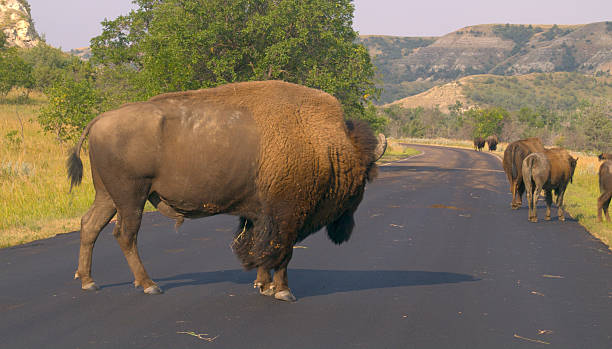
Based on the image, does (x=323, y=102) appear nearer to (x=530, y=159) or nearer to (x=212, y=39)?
(x=530, y=159)

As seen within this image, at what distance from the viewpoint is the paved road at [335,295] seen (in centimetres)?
480

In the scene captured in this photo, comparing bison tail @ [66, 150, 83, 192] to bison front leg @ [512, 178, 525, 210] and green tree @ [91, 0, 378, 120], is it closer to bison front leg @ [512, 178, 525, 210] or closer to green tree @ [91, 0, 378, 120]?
bison front leg @ [512, 178, 525, 210]

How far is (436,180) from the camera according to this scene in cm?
2264

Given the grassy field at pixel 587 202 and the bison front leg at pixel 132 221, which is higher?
the bison front leg at pixel 132 221

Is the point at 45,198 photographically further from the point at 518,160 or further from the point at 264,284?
the point at 518,160

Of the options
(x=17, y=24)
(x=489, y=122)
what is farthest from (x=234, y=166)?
(x=17, y=24)

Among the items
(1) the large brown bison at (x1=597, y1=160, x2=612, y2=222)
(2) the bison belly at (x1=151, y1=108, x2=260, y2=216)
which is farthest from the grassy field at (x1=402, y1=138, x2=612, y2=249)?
(2) the bison belly at (x1=151, y1=108, x2=260, y2=216)

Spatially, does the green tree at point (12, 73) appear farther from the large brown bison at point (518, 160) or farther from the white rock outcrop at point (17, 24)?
the white rock outcrop at point (17, 24)

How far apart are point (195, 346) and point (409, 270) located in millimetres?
3645

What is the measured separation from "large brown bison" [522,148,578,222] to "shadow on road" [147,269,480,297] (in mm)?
6339

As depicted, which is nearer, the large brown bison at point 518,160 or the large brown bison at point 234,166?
the large brown bison at point 234,166

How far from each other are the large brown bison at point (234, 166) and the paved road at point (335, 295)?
20.8 inches

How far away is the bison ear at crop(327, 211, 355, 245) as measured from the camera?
6527 mm

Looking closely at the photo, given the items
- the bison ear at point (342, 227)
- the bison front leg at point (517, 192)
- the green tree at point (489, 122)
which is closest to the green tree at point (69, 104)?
the bison front leg at point (517, 192)
